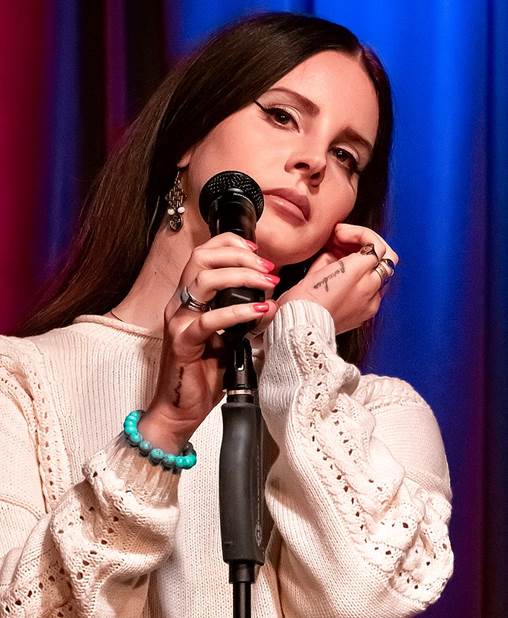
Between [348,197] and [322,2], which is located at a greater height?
[322,2]

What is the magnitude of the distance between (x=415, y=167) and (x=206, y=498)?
33.4 inches

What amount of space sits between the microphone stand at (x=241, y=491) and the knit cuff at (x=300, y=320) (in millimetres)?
268

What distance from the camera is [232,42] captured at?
5.34ft

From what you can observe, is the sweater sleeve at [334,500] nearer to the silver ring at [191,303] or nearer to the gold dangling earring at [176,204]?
the silver ring at [191,303]

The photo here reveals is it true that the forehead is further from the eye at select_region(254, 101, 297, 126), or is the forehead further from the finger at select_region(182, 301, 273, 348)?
the finger at select_region(182, 301, 273, 348)

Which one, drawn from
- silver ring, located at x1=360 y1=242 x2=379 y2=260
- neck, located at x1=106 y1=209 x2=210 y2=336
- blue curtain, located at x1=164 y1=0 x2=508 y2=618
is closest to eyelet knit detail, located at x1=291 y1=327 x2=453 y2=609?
silver ring, located at x1=360 y1=242 x2=379 y2=260

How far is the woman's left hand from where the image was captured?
1376 millimetres

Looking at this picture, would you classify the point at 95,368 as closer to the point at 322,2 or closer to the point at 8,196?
the point at 8,196

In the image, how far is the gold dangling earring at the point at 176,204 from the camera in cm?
159

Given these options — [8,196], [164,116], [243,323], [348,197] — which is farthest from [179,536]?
[8,196]

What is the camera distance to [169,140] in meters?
1.63

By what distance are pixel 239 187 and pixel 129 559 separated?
0.38 metres

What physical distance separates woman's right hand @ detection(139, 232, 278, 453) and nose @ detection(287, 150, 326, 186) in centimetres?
37

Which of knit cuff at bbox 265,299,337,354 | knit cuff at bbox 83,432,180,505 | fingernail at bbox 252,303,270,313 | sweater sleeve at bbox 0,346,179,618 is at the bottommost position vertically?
sweater sleeve at bbox 0,346,179,618
